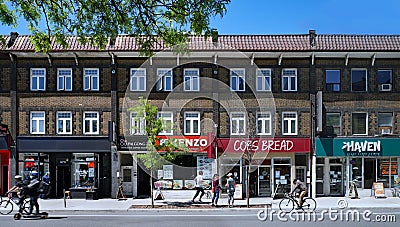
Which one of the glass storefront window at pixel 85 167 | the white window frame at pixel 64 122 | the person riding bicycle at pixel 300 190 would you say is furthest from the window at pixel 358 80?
the white window frame at pixel 64 122

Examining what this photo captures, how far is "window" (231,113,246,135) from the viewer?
29.6 meters

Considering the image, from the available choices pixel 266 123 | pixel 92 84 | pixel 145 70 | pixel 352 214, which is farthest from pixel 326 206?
pixel 92 84

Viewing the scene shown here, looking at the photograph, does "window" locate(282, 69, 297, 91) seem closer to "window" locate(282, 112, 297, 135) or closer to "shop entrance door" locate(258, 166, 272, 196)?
"window" locate(282, 112, 297, 135)

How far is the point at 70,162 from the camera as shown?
2923 cm

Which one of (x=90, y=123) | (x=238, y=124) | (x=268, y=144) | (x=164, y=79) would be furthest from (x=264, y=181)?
(x=90, y=123)

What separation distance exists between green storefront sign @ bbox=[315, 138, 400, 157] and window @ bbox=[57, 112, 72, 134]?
13836 mm

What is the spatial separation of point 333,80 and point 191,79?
8.01 meters

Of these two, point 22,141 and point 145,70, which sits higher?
point 145,70

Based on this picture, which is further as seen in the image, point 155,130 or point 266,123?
point 266,123

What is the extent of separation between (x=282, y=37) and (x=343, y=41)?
3.42m

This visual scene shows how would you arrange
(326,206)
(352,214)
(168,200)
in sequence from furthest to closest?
(168,200) < (326,206) < (352,214)

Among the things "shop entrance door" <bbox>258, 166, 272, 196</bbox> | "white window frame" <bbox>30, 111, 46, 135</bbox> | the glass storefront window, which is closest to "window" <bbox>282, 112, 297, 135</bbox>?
"shop entrance door" <bbox>258, 166, 272, 196</bbox>

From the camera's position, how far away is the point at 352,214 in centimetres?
Result: 2006

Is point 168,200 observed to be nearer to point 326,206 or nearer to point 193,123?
point 193,123
